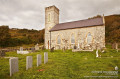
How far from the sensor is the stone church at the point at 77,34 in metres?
15.1

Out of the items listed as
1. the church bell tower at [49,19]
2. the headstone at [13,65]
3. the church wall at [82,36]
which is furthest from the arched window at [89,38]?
the headstone at [13,65]

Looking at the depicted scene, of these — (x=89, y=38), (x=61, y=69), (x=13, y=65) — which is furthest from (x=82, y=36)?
(x=13, y=65)

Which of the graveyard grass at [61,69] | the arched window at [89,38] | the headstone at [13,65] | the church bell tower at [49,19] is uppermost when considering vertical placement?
the church bell tower at [49,19]

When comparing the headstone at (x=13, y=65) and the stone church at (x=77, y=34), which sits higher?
the stone church at (x=77, y=34)

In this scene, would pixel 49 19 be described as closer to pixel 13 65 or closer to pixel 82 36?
pixel 82 36

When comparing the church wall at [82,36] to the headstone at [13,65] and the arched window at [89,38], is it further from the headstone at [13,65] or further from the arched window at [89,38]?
the headstone at [13,65]

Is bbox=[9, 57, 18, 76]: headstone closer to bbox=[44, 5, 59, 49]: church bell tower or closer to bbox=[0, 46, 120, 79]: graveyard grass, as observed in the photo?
bbox=[0, 46, 120, 79]: graveyard grass

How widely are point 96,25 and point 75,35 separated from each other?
5.36m

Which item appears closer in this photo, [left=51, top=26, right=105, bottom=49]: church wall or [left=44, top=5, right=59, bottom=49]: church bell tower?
[left=51, top=26, right=105, bottom=49]: church wall

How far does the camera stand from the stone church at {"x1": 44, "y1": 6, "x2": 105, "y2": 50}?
1509cm

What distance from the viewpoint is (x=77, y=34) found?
17547 millimetres

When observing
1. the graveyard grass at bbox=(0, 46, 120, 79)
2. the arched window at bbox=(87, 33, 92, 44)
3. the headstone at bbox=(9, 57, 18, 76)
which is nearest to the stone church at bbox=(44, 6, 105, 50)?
the arched window at bbox=(87, 33, 92, 44)

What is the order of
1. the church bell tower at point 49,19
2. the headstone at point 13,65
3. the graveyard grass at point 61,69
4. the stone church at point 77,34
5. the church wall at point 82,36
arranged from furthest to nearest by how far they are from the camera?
the church bell tower at point 49,19, the stone church at point 77,34, the church wall at point 82,36, the headstone at point 13,65, the graveyard grass at point 61,69

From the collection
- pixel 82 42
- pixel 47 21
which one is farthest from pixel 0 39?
pixel 82 42
